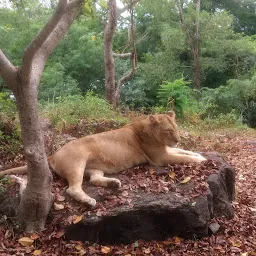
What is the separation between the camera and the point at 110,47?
11750mm

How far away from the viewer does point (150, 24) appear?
2339cm

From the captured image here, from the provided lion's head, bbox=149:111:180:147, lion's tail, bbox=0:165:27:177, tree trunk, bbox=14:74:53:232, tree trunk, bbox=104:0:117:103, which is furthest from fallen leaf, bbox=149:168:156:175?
tree trunk, bbox=104:0:117:103

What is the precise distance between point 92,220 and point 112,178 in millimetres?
681

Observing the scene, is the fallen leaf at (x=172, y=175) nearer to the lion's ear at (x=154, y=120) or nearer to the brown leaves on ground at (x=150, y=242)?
the brown leaves on ground at (x=150, y=242)

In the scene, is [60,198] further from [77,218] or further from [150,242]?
[150,242]

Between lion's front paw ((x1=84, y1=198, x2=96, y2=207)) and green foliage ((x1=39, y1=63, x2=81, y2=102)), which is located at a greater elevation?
green foliage ((x1=39, y1=63, x2=81, y2=102))

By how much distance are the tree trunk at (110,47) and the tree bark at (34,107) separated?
6721 mm

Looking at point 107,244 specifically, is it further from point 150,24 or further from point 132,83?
point 150,24

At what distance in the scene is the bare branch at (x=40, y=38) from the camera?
12.8 feet

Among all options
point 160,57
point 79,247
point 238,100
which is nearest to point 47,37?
point 79,247

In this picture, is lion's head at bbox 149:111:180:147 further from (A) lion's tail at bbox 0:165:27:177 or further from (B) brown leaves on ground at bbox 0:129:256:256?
(A) lion's tail at bbox 0:165:27:177

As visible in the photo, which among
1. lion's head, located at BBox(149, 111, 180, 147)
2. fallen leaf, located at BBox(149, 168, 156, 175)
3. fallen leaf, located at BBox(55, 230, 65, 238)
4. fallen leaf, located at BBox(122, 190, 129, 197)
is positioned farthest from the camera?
lion's head, located at BBox(149, 111, 180, 147)

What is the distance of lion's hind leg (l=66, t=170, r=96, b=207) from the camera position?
4.63 m

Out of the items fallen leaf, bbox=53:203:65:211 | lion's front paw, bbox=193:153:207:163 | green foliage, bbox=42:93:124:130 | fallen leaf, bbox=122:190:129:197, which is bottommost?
fallen leaf, bbox=53:203:65:211
